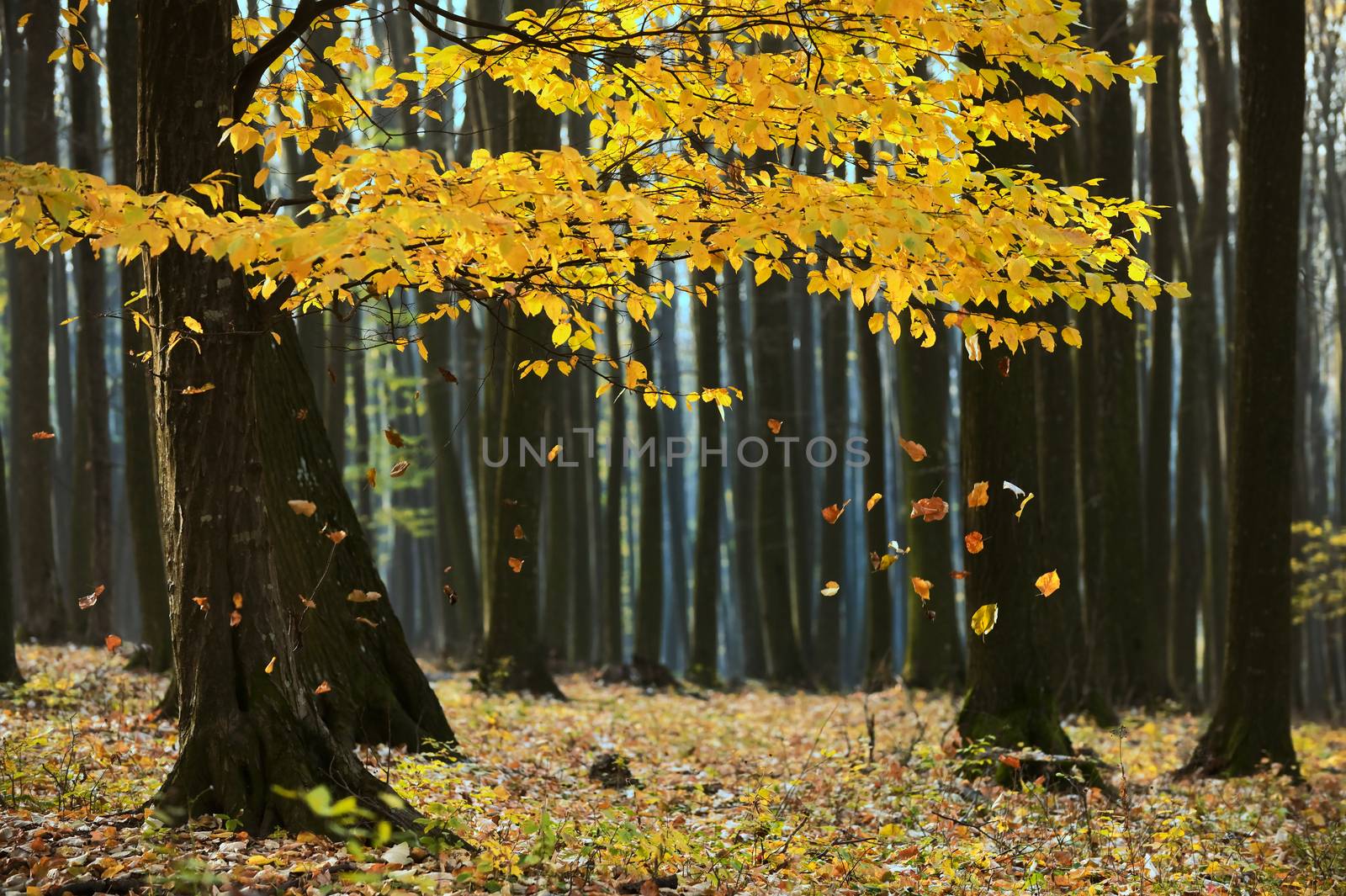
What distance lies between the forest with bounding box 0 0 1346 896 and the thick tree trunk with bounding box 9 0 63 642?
0.06 meters

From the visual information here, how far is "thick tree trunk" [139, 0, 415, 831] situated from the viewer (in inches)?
174

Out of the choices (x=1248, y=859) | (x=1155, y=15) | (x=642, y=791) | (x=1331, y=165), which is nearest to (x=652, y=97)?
(x=642, y=791)

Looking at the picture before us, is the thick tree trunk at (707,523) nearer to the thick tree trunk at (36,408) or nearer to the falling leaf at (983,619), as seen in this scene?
the thick tree trunk at (36,408)

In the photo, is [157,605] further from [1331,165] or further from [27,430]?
[1331,165]

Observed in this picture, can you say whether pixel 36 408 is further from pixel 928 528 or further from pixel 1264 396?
pixel 1264 396

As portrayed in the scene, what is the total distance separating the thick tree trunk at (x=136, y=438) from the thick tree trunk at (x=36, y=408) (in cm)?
330

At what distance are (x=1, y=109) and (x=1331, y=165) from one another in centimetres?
2414

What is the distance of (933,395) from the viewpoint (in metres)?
13.2

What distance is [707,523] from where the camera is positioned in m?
16.7

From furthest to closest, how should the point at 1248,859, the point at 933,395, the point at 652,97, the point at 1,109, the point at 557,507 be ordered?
the point at 1,109 → the point at 557,507 → the point at 933,395 → the point at 1248,859 → the point at 652,97

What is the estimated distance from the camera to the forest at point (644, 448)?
13.3ft

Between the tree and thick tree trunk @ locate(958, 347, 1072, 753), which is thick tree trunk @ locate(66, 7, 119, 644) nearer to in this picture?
thick tree trunk @ locate(958, 347, 1072, 753)

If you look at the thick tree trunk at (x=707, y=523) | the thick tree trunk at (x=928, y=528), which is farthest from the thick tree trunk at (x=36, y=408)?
the thick tree trunk at (x=928, y=528)

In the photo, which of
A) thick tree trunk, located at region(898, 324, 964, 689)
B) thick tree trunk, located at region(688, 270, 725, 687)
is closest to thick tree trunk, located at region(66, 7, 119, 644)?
thick tree trunk, located at region(688, 270, 725, 687)
